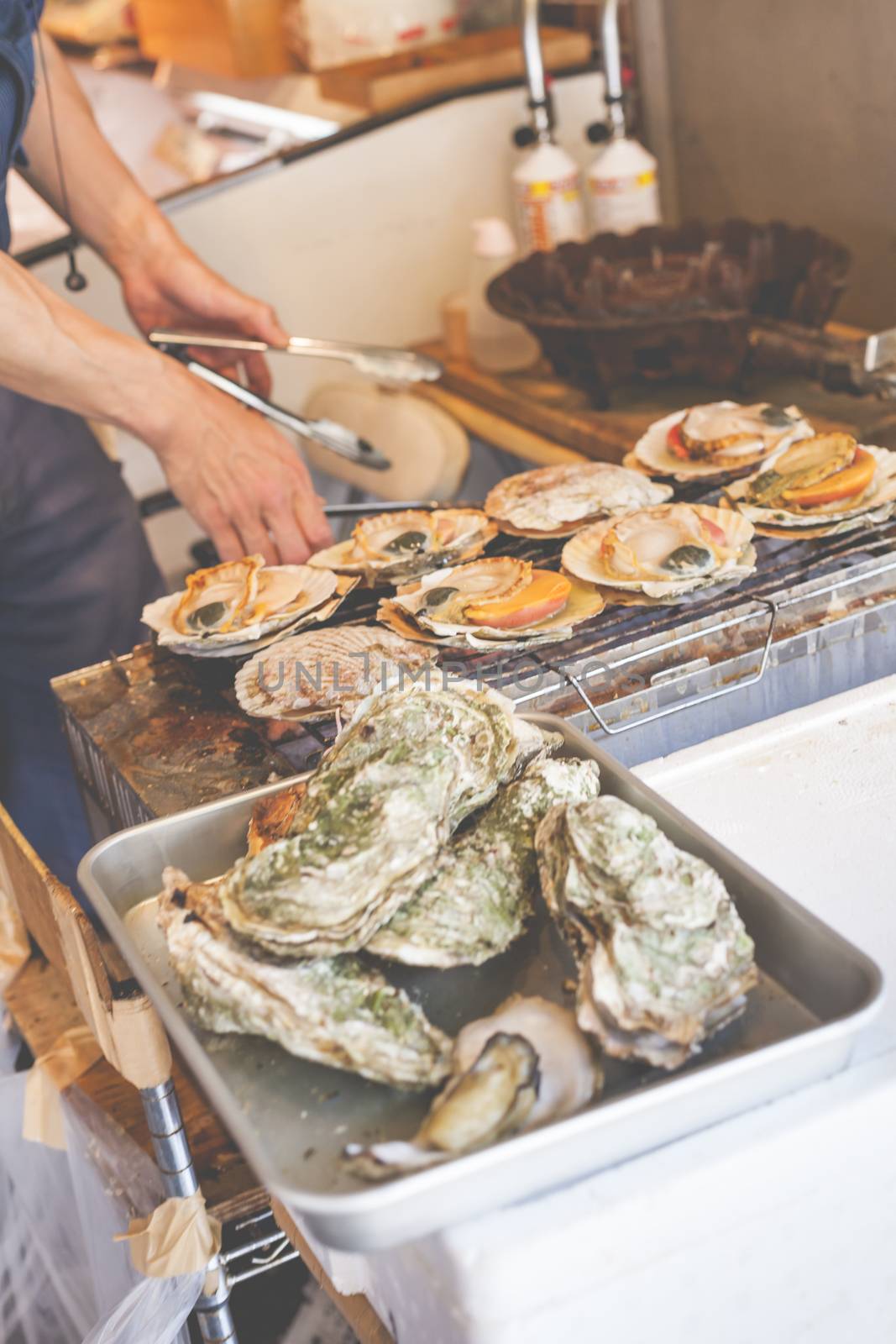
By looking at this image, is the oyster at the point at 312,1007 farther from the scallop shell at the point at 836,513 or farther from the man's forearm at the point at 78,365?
the man's forearm at the point at 78,365

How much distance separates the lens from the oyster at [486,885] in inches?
29.3

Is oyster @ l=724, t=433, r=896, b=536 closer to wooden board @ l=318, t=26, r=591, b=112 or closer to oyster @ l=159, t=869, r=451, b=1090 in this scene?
oyster @ l=159, t=869, r=451, b=1090

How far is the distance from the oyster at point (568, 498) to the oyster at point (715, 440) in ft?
0.27

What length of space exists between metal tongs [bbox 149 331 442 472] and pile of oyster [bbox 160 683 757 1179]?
904 millimetres

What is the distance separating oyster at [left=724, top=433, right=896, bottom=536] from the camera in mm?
1247

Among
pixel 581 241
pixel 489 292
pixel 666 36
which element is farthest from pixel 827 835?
pixel 666 36

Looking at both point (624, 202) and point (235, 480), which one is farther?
point (624, 202)

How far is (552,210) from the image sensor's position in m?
2.27

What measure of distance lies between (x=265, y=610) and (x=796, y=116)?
167cm

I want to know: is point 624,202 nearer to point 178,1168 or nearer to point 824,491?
point 824,491

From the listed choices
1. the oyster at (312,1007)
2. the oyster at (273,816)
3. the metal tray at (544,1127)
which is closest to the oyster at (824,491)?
the metal tray at (544,1127)

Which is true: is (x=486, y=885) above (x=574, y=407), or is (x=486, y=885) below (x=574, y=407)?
above

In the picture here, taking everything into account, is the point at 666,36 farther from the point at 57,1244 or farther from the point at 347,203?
the point at 57,1244

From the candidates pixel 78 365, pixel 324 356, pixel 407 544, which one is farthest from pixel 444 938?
pixel 324 356
